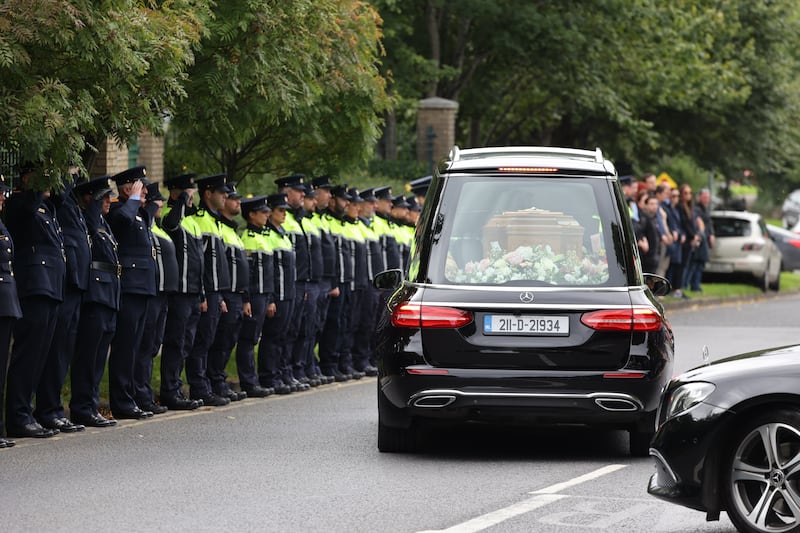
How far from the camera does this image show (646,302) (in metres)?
10.5

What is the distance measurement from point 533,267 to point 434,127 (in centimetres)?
1944

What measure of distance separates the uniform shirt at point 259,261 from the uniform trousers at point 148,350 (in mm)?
1384

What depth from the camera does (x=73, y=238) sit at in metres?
12.3

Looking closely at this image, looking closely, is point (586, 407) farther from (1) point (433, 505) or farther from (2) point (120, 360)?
(2) point (120, 360)

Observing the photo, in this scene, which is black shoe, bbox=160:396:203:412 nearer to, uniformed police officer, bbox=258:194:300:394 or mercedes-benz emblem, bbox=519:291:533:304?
uniformed police officer, bbox=258:194:300:394

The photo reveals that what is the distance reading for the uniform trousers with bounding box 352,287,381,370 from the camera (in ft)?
57.7

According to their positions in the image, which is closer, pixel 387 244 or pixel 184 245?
pixel 184 245

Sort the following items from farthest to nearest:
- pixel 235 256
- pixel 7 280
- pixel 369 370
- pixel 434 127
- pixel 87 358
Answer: pixel 434 127 < pixel 369 370 < pixel 235 256 < pixel 87 358 < pixel 7 280

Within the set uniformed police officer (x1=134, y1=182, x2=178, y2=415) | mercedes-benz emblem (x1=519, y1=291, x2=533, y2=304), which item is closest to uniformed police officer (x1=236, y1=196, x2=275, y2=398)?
uniformed police officer (x1=134, y1=182, x2=178, y2=415)

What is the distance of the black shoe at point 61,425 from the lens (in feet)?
40.2

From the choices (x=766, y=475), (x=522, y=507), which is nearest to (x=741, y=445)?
(x=766, y=475)

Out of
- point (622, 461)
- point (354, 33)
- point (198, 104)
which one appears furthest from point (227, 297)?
point (622, 461)

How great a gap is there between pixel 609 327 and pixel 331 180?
9950 mm

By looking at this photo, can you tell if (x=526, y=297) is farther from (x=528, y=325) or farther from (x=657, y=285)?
(x=657, y=285)
